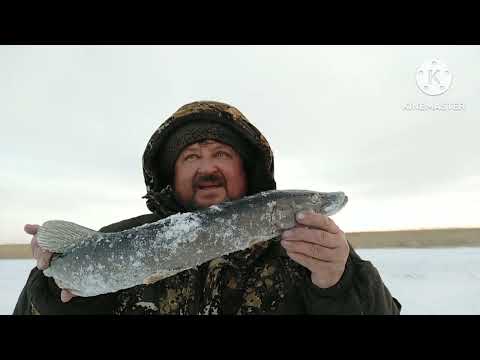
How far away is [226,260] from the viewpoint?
2.49 meters

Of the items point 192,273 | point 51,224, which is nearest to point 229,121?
point 192,273

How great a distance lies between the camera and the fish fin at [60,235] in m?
2.22

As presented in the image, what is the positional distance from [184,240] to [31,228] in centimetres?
103

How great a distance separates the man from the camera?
212cm

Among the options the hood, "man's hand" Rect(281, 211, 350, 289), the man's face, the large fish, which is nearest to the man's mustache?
the man's face

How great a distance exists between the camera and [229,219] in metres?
2.10

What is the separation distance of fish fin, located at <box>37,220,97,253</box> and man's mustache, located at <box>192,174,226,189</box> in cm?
78

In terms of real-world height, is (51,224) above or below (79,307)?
above

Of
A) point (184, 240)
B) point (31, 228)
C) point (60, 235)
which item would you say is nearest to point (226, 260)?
point (184, 240)

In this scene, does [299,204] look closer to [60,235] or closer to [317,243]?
[317,243]

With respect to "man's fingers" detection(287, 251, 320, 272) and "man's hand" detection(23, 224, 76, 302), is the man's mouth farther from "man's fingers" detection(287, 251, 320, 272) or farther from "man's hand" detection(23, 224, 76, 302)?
"man's hand" detection(23, 224, 76, 302)
